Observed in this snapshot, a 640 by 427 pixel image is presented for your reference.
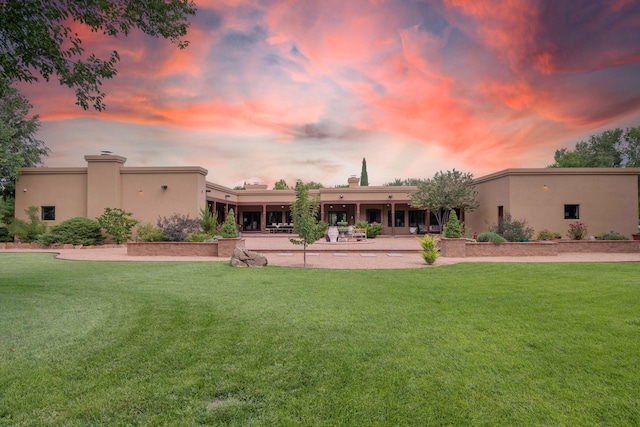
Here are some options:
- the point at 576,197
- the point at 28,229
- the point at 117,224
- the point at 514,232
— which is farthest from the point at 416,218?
the point at 28,229

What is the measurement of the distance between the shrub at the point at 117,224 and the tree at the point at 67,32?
13333 millimetres

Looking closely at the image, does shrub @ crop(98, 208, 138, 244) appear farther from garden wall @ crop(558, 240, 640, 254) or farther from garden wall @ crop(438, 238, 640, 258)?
garden wall @ crop(558, 240, 640, 254)

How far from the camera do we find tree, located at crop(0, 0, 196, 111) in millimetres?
6067

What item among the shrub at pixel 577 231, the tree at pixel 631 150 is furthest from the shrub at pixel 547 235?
the tree at pixel 631 150

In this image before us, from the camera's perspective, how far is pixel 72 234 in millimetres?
18641

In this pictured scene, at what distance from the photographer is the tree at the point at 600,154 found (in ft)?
133

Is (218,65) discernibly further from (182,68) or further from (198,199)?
(198,199)

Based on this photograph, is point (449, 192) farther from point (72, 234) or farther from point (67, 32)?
point (72, 234)

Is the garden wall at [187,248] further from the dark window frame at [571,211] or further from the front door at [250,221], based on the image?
the dark window frame at [571,211]

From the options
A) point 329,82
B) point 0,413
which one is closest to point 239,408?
point 0,413

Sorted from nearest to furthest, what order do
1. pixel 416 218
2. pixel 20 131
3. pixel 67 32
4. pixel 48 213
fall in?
1. pixel 67 32
2. pixel 48 213
3. pixel 20 131
4. pixel 416 218

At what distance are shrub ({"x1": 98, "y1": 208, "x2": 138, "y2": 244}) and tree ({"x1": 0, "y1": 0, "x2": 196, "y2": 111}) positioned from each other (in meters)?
13.3

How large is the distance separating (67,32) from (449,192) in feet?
72.0

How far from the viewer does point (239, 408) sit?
9.11 ft
